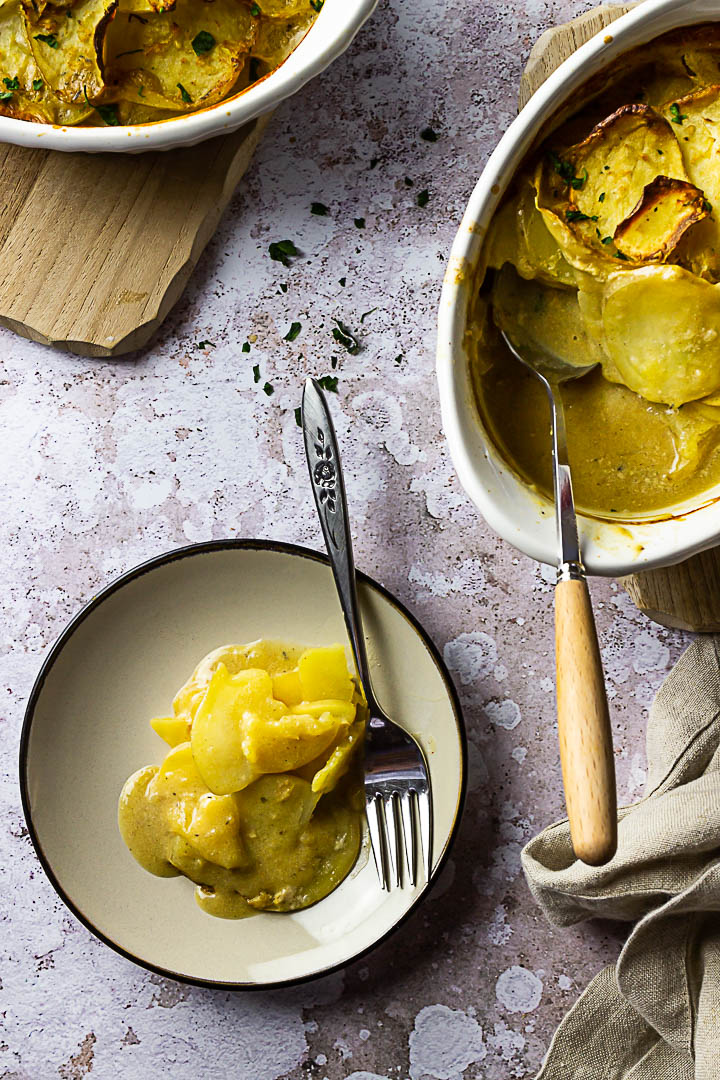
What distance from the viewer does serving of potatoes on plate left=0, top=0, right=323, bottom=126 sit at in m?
1.34

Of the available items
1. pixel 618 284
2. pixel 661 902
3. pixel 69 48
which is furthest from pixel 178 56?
pixel 661 902

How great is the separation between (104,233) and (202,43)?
0.29 metres

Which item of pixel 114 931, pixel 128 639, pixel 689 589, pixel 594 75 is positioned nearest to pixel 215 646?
pixel 128 639

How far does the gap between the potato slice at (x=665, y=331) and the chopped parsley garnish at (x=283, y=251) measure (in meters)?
0.52

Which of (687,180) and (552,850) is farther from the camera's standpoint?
(552,850)

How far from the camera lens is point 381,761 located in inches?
54.9

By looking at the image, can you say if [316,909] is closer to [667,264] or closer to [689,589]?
[689,589]

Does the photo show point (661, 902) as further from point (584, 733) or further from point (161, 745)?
point (161, 745)

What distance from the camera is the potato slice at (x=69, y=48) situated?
52.4 inches

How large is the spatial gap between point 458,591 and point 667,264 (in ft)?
1.78

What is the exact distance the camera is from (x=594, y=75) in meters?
1.19

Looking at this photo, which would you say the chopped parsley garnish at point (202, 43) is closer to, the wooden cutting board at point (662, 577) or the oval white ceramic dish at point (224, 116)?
the oval white ceramic dish at point (224, 116)

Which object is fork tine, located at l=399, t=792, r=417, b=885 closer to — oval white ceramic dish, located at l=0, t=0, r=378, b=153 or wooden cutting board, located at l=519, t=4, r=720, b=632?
wooden cutting board, located at l=519, t=4, r=720, b=632

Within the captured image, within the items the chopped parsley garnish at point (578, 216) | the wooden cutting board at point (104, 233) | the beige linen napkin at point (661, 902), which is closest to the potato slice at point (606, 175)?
the chopped parsley garnish at point (578, 216)
